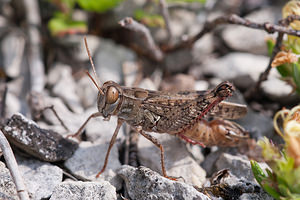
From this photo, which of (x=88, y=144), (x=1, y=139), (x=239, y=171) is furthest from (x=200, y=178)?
(x=1, y=139)

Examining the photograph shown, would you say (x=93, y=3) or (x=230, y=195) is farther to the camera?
(x=93, y=3)

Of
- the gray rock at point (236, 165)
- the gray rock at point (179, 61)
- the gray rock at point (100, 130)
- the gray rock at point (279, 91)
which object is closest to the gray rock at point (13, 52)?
the gray rock at point (100, 130)

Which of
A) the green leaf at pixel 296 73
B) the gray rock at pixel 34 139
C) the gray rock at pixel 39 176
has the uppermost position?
the green leaf at pixel 296 73

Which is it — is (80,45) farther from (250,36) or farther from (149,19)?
(250,36)

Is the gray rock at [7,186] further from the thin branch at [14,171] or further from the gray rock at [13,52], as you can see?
the gray rock at [13,52]

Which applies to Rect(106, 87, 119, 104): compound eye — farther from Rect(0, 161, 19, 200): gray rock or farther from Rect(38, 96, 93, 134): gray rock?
Rect(0, 161, 19, 200): gray rock

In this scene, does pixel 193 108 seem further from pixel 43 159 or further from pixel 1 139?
pixel 1 139
